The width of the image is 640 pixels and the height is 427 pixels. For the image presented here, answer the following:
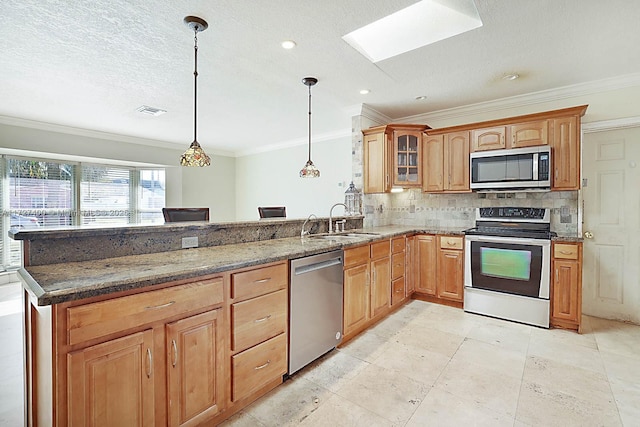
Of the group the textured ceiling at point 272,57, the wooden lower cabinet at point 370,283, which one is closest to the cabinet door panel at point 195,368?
the wooden lower cabinet at point 370,283

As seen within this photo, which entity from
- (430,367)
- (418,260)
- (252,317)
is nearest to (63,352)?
(252,317)

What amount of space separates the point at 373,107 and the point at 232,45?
87.9 inches

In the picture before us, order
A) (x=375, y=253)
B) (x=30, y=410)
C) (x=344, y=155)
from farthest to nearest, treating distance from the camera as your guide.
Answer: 1. (x=344, y=155)
2. (x=375, y=253)
3. (x=30, y=410)

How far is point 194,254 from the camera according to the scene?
6.51 ft

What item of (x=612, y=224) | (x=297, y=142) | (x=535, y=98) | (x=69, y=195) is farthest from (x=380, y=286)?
(x=69, y=195)

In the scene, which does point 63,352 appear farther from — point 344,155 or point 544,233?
point 344,155

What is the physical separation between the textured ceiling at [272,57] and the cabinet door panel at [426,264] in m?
1.80

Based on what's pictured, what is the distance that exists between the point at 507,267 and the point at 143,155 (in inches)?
251

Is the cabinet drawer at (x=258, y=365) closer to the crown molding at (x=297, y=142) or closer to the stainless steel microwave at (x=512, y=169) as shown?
the stainless steel microwave at (x=512, y=169)

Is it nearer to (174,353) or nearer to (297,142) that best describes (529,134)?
(174,353)

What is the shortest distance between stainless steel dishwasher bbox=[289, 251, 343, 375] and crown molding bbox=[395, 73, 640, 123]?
2.95 metres

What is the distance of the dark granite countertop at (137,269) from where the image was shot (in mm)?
1186

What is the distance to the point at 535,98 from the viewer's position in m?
3.62

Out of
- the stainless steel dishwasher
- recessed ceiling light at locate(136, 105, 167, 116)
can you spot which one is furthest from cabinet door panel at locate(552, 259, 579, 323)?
recessed ceiling light at locate(136, 105, 167, 116)
